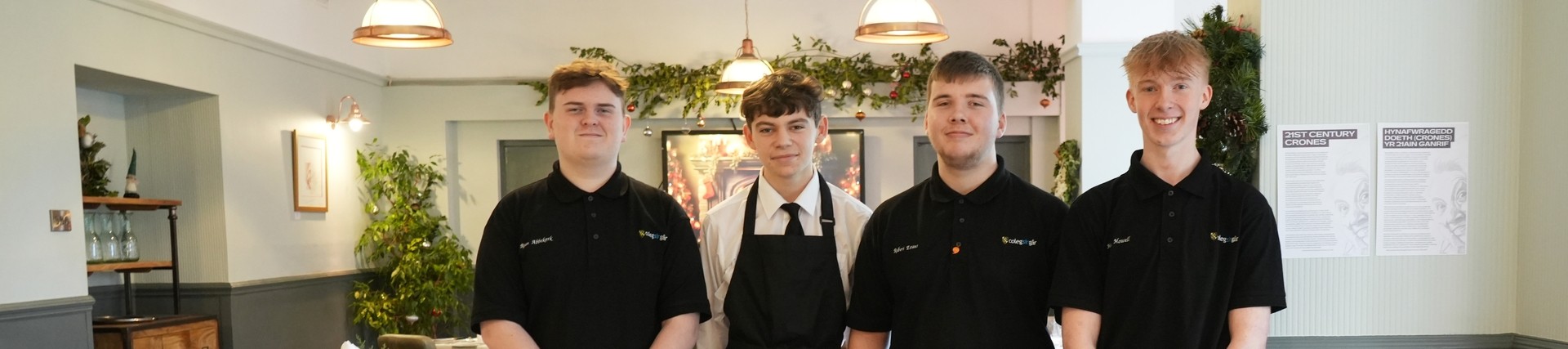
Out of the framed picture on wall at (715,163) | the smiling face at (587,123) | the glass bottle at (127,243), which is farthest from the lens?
the framed picture on wall at (715,163)

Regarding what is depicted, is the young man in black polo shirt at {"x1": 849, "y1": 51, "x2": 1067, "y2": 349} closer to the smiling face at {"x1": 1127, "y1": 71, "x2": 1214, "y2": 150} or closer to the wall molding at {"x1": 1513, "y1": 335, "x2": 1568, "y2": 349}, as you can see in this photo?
the smiling face at {"x1": 1127, "y1": 71, "x2": 1214, "y2": 150}

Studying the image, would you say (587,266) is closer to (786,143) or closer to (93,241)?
(786,143)

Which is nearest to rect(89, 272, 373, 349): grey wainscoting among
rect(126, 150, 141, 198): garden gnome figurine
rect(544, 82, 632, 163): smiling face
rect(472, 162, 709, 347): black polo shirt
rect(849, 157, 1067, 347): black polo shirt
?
rect(126, 150, 141, 198): garden gnome figurine

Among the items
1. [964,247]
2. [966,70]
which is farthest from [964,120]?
[964,247]

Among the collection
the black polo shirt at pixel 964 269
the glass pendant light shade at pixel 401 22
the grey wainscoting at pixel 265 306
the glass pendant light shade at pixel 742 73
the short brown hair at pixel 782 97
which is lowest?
the grey wainscoting at pixel 265 306

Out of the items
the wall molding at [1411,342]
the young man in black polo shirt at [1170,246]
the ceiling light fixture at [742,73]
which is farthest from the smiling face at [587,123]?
the ceiling light fixture at [742,73]

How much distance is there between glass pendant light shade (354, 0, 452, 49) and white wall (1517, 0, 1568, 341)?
3918 mm

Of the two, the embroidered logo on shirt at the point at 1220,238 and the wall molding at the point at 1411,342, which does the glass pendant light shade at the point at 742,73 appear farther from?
the embroidered logo on shirt at the point at 1220,238

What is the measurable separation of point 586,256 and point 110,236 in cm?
472

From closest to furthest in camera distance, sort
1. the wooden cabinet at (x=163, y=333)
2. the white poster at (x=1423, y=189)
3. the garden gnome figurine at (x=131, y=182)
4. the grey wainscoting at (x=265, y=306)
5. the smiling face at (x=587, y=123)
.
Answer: the smiling face at (x=587, y=123) < the white poster at (x=1423, y=189) < the wooden cabinet at (x=163, y=333) < the garden gnome figurine at (x=131, y=182) < the grey wainscoting at (x=265, y=306)

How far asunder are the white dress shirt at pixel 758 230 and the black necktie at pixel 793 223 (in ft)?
0.04

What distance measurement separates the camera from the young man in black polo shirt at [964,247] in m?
2.66

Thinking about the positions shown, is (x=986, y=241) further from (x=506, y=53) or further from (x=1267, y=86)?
(x=506, y=53)

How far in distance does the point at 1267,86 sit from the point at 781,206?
156cm
